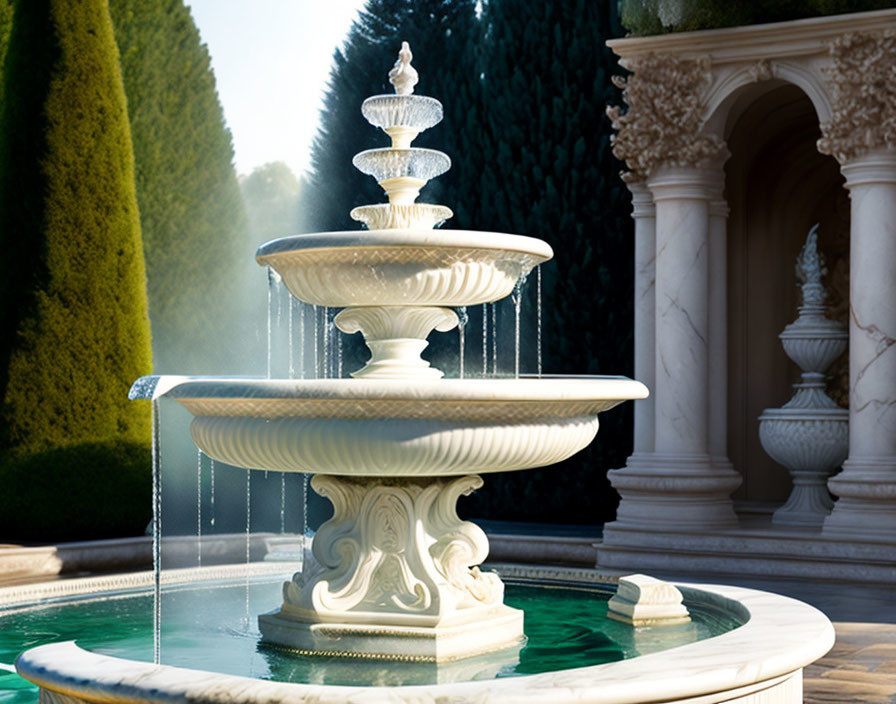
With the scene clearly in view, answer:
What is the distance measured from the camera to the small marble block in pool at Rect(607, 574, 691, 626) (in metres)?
7.68

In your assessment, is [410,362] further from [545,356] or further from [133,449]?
[545,356]

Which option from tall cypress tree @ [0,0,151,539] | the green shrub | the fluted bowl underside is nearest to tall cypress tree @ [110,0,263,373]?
tall cypress tree @ [0,0,151,539]

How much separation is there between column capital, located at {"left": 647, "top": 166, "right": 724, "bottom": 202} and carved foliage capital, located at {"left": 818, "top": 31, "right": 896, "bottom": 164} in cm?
139

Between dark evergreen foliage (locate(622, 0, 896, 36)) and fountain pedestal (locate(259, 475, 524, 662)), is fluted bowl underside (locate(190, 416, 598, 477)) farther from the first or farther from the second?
dark evergreen foliage (locate(622, 0, 896, 36))

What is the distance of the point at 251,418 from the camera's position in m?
6.60

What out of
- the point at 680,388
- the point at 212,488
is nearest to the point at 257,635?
the point at 680,388

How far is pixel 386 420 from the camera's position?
6379 mm

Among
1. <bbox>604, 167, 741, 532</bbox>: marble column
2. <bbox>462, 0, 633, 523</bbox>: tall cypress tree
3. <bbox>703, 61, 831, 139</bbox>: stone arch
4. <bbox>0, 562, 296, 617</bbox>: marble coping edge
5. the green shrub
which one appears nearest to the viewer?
<bbox>0, 562, 296, 617</bbox>: marble coping edge

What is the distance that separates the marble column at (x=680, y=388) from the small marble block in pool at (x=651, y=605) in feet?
18.6

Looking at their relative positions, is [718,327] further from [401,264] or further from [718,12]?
[401,264]

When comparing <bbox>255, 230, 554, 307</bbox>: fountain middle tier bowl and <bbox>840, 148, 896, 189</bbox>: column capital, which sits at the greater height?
<bbox>840, 148, 896, 189</bbox>: column capital

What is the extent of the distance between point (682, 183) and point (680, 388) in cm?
222

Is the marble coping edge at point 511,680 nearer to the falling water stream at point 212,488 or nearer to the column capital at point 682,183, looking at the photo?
the column capital at point 682,183

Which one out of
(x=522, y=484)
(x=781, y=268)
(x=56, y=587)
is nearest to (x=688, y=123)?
(x=781, y=268)
